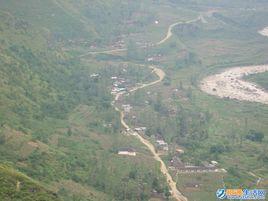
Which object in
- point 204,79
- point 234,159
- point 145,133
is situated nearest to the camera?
point 234,159

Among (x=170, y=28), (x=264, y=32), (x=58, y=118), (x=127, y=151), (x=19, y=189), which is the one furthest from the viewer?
(x=264, y=32)

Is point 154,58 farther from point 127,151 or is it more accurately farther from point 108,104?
point 127,151

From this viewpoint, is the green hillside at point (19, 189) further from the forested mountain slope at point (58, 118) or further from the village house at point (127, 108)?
the village house at point (127, 108)

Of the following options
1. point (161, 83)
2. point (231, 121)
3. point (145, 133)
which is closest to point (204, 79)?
point (161, 83)

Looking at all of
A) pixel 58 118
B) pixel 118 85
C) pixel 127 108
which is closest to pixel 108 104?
pixel 127 108

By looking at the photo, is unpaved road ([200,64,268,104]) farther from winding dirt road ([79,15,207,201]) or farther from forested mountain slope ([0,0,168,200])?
forested mountain slope ([0,0,168,200])

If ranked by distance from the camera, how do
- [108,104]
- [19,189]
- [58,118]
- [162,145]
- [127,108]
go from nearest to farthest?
[19,189] → [162,145] → [58,118] → [108,104] → [127,108]

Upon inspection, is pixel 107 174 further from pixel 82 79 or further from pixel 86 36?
pixel 86 36

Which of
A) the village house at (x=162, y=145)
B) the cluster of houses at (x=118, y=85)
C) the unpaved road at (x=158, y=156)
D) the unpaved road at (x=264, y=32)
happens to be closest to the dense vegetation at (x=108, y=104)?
the unpaved road at (x=158, y=156)
